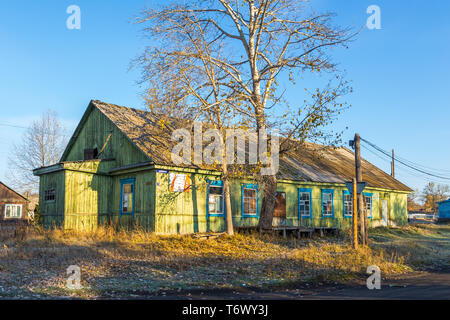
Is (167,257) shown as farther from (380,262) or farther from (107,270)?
(380,262)

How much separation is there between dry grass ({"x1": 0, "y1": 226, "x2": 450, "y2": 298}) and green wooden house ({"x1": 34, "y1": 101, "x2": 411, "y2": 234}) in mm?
1451

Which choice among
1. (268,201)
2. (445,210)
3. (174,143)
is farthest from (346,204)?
(445,210)

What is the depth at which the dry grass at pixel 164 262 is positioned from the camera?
10.1m

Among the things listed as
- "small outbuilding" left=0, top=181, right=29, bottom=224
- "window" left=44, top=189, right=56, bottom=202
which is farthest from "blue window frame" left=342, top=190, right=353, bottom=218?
"small outbuilding" left=0, top=181, right=29, bottom=224

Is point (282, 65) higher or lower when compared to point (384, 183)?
higher

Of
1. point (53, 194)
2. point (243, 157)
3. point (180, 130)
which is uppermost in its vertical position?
point (180, 130)

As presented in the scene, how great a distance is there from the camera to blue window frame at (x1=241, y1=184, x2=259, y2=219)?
2208 centimetres

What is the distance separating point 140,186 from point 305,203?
10679 mm

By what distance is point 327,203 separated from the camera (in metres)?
26.7

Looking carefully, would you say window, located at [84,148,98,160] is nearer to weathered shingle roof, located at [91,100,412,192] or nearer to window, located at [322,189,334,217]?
weathered shingle roof, located at [91,100,412,192]

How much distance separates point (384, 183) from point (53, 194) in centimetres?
2350

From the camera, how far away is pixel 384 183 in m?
31.9
